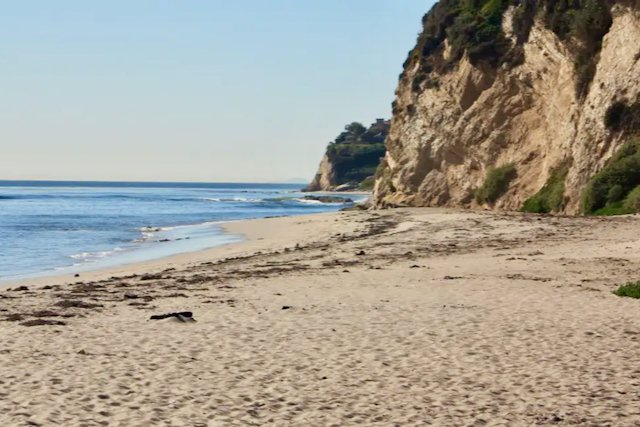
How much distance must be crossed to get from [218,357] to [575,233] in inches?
766

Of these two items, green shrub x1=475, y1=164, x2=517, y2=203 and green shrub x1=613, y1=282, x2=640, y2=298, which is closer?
green shrub x1=613, y1=282, x2=640, y2=298

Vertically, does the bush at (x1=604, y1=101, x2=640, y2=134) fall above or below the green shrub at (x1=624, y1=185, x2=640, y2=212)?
above

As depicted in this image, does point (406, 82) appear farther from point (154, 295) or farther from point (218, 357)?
point (218, 357)

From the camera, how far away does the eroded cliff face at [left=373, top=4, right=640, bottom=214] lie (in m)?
38.1

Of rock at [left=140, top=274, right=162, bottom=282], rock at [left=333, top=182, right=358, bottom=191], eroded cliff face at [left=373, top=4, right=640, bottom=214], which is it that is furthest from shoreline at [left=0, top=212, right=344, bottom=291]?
rock at [left=333, top=182, right=358, bottom=191]

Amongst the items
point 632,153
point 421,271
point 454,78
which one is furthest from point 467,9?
point 421,271

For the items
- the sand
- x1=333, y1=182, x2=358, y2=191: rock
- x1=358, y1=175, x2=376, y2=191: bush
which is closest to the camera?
the sand

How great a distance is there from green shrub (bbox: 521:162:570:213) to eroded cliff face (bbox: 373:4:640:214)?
371 millimetres

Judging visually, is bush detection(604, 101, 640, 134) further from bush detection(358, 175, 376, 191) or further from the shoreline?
bush detection(358, 175, 376, 191)

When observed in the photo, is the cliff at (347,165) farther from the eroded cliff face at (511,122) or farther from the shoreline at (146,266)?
the shoreline at (146,266)

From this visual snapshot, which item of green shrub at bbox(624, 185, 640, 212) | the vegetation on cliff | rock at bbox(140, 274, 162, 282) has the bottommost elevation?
rock at bbox(140, 274, 162, 282)

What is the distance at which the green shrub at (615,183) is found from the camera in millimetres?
35062

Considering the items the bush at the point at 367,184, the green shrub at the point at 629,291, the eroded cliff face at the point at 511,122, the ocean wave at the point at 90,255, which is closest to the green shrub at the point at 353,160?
the bush at the point at 367,184

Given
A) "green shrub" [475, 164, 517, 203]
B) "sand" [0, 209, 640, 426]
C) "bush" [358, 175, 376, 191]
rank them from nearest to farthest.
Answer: "sand" [0, 209, 640, 426]
"green shrub" [475, 164, 517, 203]
"bush" [358, 175, 376, 191]
